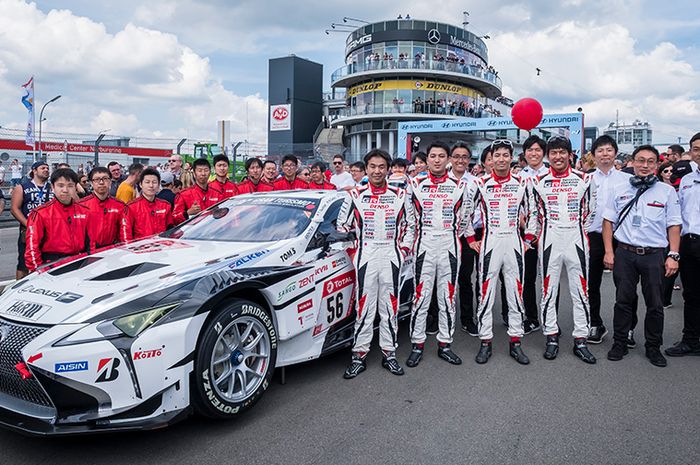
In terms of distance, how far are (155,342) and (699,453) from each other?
3.28 meters

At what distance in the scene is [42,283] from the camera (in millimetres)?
3510

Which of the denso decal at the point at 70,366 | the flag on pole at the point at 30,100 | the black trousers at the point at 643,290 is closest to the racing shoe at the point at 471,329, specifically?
the black trousers at the point at 643,290

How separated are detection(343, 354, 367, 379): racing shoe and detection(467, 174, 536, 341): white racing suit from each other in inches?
47.9

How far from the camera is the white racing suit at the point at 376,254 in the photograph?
445cm

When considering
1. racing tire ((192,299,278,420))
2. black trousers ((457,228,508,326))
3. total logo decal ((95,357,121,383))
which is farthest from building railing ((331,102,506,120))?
total logo decal ((95,357,121,383))

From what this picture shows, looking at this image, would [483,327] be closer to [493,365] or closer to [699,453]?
[493,365]

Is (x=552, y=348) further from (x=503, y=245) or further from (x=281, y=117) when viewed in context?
(x=281, y=117)

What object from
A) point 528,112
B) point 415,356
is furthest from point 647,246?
point 528,112

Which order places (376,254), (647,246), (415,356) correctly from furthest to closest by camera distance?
1. (647,246)
2. (415,356)
3. (376,254)

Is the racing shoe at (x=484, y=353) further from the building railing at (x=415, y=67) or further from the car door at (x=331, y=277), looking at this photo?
the building railing at (x=415, y=67)

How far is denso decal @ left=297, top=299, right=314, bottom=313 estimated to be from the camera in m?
3.99

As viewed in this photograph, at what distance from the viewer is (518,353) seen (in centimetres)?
479

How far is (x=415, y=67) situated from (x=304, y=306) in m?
46.3

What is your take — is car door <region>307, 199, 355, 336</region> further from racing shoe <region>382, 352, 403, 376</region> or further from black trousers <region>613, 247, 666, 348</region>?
black trousers <region>613, 247, 666, 348</region>
